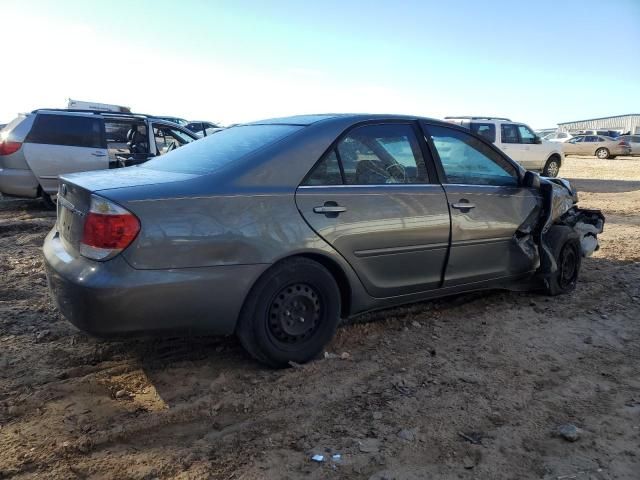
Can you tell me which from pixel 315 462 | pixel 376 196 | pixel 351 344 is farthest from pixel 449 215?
pixel 315 462

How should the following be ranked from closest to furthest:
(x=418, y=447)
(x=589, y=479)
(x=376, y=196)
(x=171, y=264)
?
1. (x=589, y=479)
2. (x=418, y=447)
3. (x=171, y=264)
4. (x=376, y=196)

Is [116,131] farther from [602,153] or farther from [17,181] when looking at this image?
[602,153]

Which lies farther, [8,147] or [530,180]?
[8,147]

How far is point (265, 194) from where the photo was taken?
3297 millimetres

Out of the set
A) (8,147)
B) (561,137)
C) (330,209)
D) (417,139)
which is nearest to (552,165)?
(417,139)

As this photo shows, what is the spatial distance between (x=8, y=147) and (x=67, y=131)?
95 cm

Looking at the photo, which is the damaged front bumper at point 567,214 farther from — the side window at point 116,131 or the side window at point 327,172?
the side window at point 116,131

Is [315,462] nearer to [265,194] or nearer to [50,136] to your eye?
[265,194]

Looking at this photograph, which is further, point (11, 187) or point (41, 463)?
point (11, 187)

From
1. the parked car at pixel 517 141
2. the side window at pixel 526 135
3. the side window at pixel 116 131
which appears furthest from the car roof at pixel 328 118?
the side window at pixel 526 135

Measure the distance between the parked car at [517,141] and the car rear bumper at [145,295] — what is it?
12.8 metres

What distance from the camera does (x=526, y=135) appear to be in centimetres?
1612

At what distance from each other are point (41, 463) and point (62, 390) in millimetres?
732

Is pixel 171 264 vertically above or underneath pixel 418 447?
above
